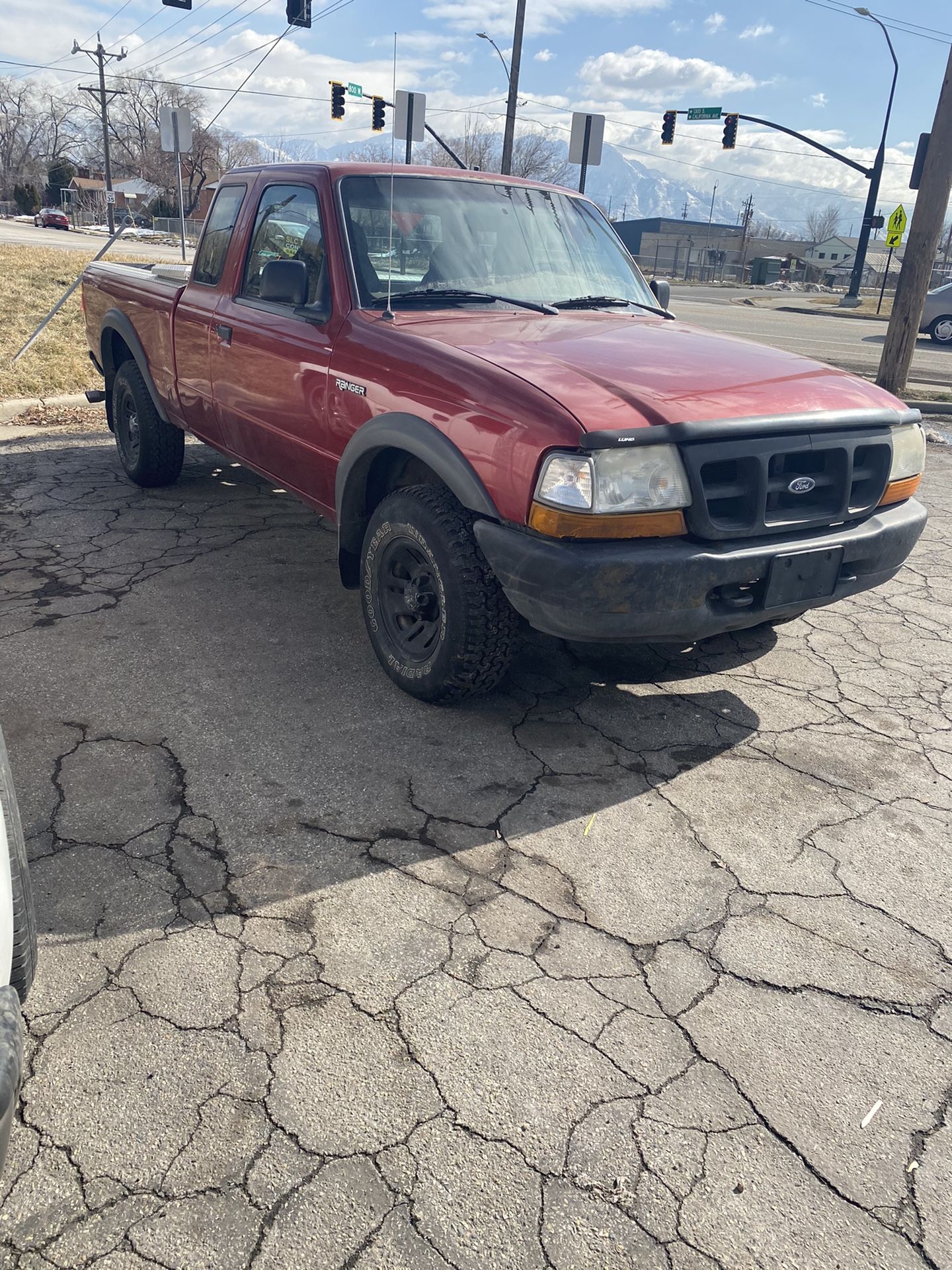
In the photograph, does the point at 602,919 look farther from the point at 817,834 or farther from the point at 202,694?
the point at 202,694

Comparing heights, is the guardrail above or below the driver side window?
above

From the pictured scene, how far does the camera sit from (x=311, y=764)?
3.21 meters

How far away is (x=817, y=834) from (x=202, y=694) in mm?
2289

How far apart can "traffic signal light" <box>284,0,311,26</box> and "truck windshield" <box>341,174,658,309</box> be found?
11.9 metres

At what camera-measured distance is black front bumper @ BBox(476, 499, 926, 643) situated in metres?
2.78

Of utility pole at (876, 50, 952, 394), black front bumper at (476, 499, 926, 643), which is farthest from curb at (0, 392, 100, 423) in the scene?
utility pole at (876, 50, 952, 394)

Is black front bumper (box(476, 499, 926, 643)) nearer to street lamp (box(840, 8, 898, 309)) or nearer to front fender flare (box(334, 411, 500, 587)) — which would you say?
front fender flare (box(334, 411, 500, 587))

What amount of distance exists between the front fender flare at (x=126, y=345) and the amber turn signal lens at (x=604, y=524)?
3.72m

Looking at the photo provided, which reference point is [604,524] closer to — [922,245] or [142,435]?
[142,435]

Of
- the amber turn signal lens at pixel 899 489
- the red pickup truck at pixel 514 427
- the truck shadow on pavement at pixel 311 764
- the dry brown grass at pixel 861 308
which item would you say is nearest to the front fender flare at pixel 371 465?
→ the red pickup truck at pixel 514 427

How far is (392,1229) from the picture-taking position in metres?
1.71

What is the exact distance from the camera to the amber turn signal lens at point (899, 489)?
3402mm

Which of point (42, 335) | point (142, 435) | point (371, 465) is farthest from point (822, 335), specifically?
point (371, 465)

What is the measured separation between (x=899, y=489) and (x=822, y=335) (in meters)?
18.6
